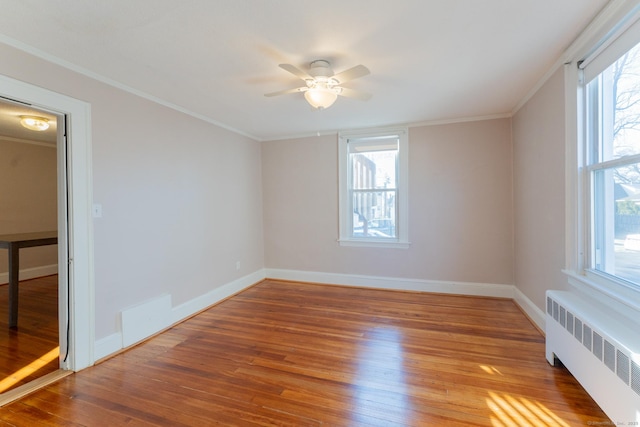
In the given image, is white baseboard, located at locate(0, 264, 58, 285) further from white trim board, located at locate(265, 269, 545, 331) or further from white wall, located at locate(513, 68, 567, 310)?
white wall, located at locate(513, 68, 567, 310)

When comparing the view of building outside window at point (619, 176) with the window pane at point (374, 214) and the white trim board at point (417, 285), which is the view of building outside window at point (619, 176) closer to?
the white trim board at point (417, 285)

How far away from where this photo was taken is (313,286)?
4.46 metres

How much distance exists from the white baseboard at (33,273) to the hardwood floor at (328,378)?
3863 millimetres

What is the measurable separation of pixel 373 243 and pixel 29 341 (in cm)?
403

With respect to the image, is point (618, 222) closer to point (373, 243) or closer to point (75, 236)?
point (373, 243)

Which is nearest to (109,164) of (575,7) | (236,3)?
(236,3)

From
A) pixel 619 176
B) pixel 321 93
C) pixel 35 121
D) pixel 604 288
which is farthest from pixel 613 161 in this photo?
pixel 35 121

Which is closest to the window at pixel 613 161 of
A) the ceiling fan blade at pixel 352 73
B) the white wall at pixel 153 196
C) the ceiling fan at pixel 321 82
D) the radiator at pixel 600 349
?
the radiator at pixel 600 349

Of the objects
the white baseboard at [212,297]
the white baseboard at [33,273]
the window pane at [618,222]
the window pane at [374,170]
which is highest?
the window pane at [374,170]

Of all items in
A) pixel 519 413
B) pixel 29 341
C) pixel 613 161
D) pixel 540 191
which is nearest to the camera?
pixel 519 413

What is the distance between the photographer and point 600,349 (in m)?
1.57

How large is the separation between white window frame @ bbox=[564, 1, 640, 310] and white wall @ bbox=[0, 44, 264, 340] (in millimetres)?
3682

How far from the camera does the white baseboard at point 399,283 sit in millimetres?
3771

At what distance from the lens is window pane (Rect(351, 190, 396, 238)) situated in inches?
167
